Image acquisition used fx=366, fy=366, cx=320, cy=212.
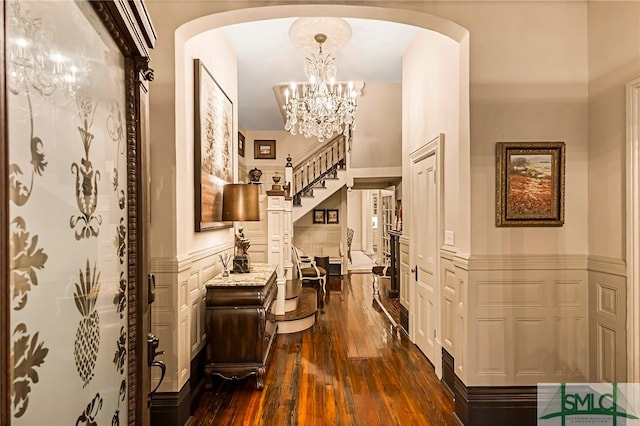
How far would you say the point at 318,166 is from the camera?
919cm

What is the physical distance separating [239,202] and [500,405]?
8.77 feet

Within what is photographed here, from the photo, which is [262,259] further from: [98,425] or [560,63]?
[98,425]

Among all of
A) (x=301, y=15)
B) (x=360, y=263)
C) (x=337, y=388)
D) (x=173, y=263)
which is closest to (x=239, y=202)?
(x=173, y=263)

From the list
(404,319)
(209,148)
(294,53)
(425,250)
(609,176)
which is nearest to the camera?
(609,176)

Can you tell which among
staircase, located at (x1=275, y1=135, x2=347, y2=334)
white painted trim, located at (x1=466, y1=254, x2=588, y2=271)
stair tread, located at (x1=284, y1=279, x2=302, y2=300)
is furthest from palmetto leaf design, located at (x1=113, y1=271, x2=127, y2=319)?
staircase, located at (x1=275, y1=135, x2=347, y2=334)

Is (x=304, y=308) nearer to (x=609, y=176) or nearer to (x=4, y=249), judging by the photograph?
(x=609, y=176)

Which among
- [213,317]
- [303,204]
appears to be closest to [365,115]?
[303,204]

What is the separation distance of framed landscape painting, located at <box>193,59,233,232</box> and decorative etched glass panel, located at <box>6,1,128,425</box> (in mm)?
2138

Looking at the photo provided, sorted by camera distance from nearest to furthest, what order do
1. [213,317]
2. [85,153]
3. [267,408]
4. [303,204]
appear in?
1. [85,153]
2. [267,408]
3. [213,317]
4. [303,204]

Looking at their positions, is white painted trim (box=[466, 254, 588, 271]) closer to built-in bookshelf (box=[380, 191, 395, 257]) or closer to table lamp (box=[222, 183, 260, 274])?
table lamp (box=[222, 183, 260, 274])

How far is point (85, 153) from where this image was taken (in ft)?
2.64

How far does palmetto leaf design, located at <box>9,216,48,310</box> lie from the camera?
1.88 ft

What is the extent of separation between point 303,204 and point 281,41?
4657mm

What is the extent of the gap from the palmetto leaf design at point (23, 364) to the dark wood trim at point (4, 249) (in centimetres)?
1
